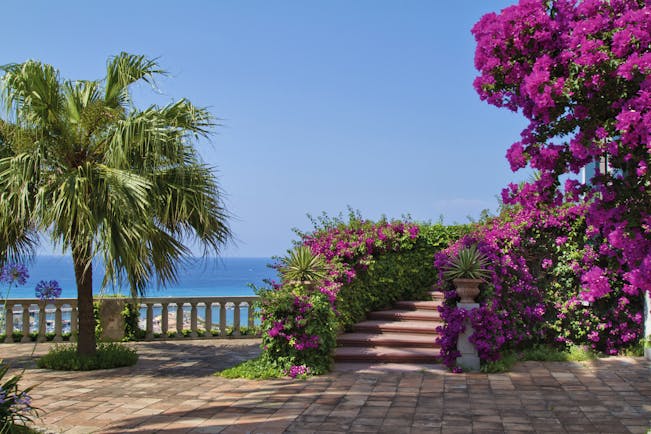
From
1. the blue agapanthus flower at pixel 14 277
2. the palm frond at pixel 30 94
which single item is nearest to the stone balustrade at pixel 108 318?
→ the palm frond at pixel 30 94

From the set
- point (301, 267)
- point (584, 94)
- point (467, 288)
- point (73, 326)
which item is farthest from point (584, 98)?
point (73, 326)

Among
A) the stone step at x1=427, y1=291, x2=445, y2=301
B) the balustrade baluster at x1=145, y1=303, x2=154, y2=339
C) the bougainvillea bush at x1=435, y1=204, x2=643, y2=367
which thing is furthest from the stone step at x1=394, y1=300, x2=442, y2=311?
the balustrade baluster at x1=145, y1=303, x2=154, y2=339

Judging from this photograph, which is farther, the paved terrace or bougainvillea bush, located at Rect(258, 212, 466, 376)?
bougainvillea bush, located at Rect(258, 212, 466, 376)

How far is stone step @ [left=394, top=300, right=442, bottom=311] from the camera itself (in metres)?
11.2

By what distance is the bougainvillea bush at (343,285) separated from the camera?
7.92 metres

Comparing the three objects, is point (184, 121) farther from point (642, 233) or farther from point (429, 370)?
point (642, 233)

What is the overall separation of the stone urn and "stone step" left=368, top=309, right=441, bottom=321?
2.12 m

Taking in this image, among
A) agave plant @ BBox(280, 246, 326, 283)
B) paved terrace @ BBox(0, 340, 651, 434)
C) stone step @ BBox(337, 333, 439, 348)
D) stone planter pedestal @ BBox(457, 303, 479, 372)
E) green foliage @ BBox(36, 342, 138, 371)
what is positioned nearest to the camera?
paved terrace @ BBox(0, 340, 651, 434)

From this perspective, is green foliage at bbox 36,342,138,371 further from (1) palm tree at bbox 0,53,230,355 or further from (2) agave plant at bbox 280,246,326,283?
(2) agave plant at bbox 280,246,326,283

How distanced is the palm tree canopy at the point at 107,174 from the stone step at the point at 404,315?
3.23 metres

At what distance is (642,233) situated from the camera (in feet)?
15.3

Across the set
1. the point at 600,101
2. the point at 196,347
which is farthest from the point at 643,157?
the point at 196,347

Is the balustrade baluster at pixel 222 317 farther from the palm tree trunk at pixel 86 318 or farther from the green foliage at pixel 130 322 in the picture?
the palm tree trunk at pixel 86 318

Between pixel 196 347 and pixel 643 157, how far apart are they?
8540 mm
